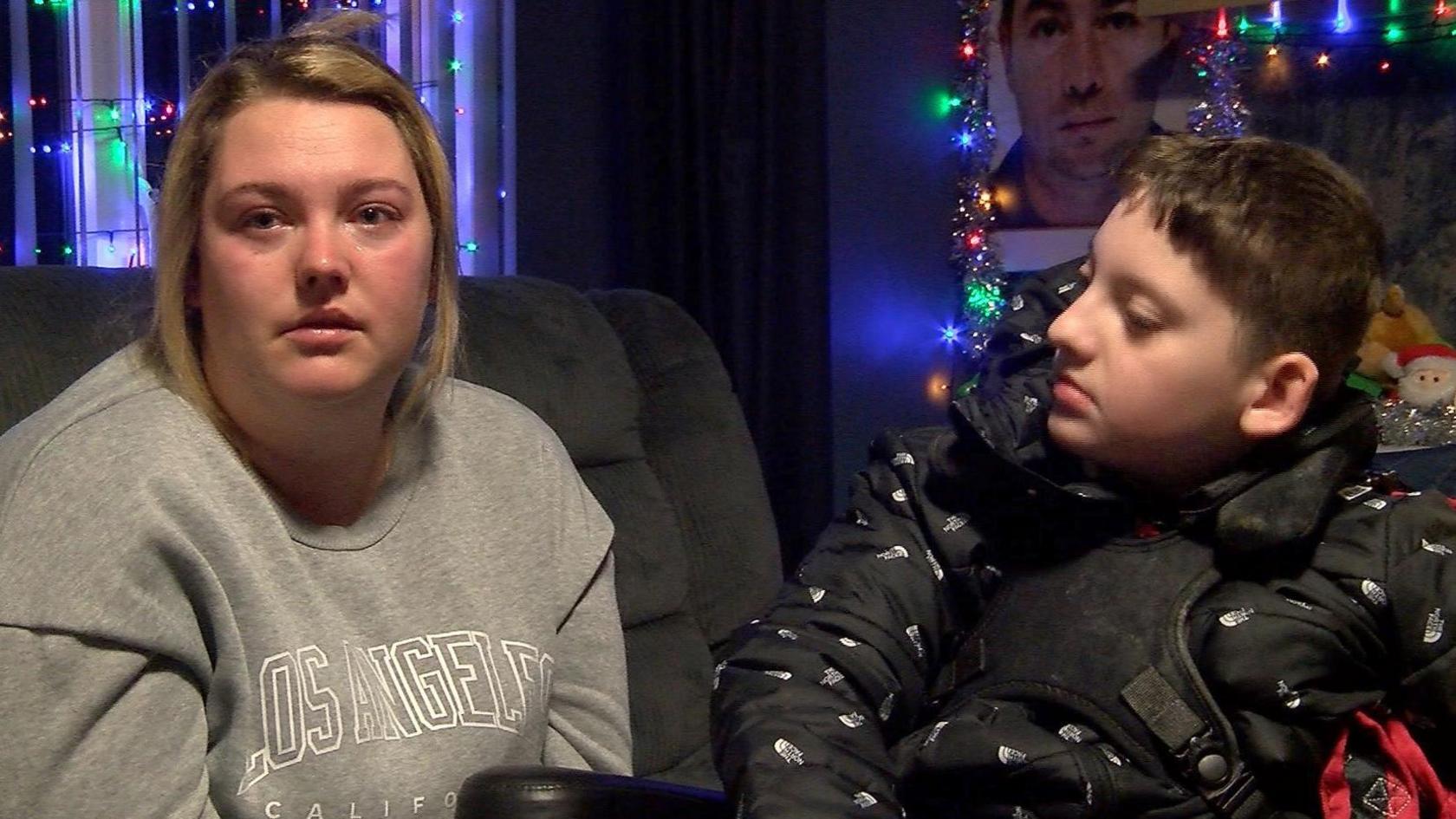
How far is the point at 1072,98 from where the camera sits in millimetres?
3457

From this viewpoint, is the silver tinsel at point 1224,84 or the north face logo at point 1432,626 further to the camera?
the silver tinsel at point 1224,84

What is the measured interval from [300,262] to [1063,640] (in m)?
0.73

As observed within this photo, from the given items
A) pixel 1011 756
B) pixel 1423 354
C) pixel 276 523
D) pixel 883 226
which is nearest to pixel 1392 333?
pixel 1423 354

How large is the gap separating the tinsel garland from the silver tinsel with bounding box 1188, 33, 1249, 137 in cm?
51

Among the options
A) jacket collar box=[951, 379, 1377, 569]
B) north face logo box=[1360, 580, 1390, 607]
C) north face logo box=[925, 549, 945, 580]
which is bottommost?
north face logo box=[925, 549, 945, 580]

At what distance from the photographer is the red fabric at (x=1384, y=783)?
116 cm

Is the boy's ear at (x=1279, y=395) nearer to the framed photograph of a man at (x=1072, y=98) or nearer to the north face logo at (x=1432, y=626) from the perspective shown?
the north face logo at (x=1432, y=626)

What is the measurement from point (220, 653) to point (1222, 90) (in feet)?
9.05

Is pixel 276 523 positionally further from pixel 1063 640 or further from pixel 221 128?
pixel 1063 640

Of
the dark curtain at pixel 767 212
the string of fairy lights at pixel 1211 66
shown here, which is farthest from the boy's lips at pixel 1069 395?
the dark curtain at pixel 767 212

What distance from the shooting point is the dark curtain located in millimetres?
3436

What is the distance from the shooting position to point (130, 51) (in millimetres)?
3361

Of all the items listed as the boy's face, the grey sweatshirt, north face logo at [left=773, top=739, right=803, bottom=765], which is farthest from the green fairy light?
north face logo at [left=773, top=739, right=803, bottom=765]

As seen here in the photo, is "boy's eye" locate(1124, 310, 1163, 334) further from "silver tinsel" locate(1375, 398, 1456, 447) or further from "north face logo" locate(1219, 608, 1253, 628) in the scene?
"silver tinsel" locate(1375, 398, 1456, 447)
